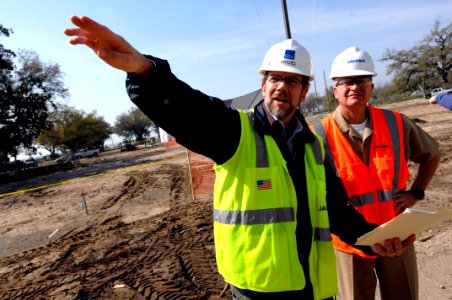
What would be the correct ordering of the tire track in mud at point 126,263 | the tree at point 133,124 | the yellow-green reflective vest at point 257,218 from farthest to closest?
1. the tree at point 133,124
2. the tire track in mud at point 126,263
3. the yellow-green reflective vest at point 257,218

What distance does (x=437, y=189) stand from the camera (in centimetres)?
830

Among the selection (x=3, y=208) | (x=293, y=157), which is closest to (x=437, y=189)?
(x=293, y=157)

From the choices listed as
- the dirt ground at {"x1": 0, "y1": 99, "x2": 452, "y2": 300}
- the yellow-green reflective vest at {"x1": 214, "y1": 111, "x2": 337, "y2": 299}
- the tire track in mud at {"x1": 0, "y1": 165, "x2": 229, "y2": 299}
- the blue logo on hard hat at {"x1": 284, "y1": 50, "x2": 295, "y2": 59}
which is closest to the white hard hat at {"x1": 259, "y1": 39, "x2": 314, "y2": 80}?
the blue logo on hard hat at {"x1": 284, "y1": 50, "x2": 295, "y2": 59}

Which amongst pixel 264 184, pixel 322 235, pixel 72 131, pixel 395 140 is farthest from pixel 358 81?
pixel 72 131

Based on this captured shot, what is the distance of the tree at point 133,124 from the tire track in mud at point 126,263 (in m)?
82.5

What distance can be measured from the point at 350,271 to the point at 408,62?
64.5 meters

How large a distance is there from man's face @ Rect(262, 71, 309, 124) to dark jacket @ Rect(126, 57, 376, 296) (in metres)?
0.07

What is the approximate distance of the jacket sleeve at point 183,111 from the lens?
1.56 m

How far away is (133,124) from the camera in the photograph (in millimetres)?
89438

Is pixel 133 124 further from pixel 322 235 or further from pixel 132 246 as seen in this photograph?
pixel 322 235

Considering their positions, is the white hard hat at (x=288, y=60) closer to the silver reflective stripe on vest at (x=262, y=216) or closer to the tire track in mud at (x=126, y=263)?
the silver reflective stripe on vest at (x=262, y=216)

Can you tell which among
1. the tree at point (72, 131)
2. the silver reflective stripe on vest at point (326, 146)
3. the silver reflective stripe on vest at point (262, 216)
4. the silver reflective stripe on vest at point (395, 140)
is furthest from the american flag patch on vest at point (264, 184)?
the tree at point (72, 131)

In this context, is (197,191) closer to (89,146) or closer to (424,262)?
(424,262)

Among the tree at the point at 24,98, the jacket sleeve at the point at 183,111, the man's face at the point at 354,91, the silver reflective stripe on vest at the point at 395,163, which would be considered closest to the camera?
the jacket sleeve at the point at 183,111
